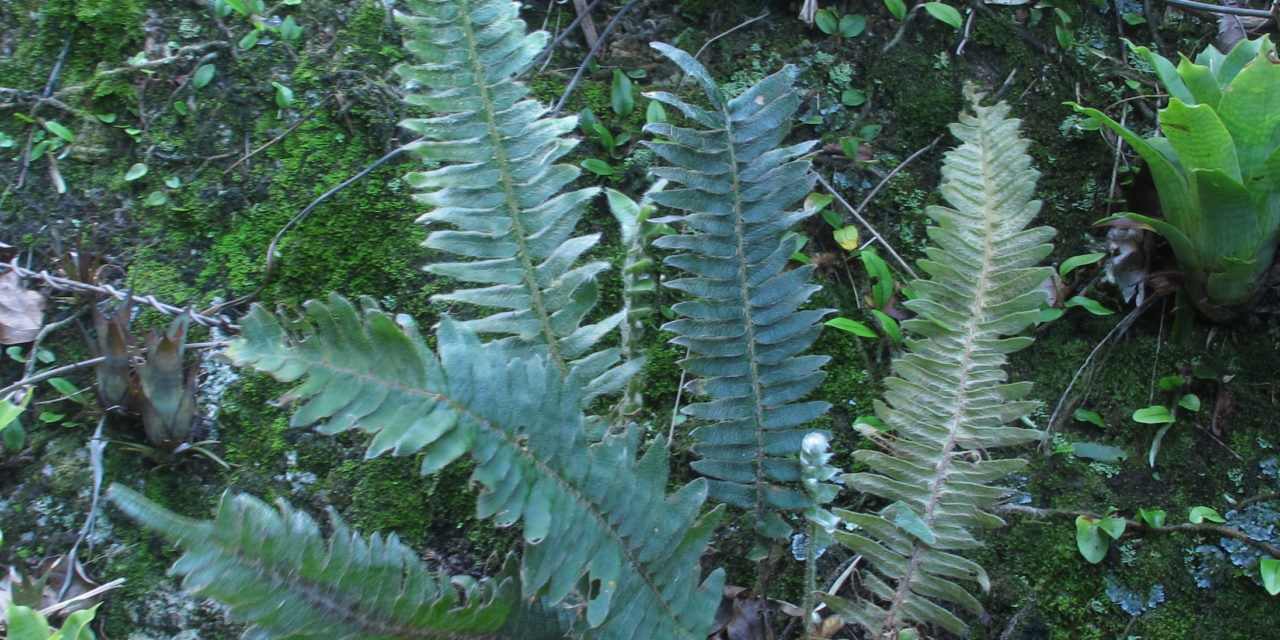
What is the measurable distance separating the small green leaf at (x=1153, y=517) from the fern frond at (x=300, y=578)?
4.09ft

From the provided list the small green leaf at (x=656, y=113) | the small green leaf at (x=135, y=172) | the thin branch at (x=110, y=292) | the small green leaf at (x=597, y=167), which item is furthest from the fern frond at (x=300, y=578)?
the small green leaf at (x=135, y=172)

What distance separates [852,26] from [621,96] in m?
0.59

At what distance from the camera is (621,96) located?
6.76ft

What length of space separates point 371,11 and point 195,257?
707 mm

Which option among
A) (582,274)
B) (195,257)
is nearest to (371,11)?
(195,257)

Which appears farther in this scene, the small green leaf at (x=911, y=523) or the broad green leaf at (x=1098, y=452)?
the broad green leaf at (x=1098, y=452)

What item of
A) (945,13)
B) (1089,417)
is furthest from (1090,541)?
(945,13)

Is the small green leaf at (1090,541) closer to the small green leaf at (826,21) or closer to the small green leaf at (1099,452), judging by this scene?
the small green leaf at (1099,452)

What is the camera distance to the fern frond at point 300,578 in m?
0.90

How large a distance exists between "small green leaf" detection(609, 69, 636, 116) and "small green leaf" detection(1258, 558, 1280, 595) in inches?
60.2

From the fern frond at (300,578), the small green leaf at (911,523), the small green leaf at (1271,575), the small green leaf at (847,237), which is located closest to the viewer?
the fern frond at (300,578)

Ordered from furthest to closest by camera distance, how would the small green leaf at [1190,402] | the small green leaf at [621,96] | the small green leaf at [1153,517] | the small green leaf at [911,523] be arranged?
the small green leaf at [621,96], the small green leaf at [1190,402], the small green leaf at [1153,517], the small green leaf at [911,523]

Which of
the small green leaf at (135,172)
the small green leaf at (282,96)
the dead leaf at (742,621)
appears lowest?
the dead leaf at (742,621)

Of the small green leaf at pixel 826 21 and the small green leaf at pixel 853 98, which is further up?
the small green leaf at pixel 826 21
